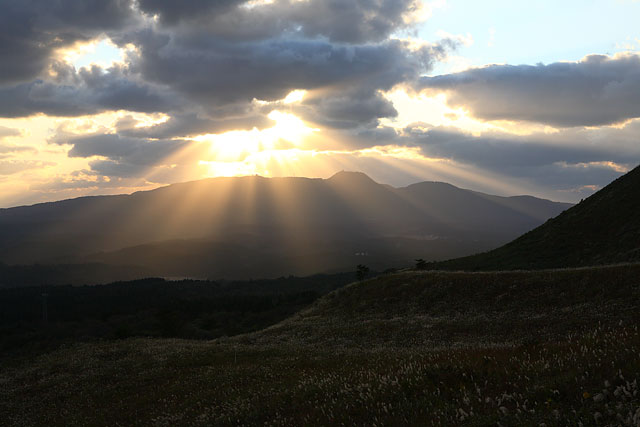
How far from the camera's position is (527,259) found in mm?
66312

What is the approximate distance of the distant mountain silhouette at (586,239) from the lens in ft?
189

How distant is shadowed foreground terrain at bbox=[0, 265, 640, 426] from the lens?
9016 millimetres

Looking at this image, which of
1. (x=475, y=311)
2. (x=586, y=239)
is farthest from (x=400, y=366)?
(x=586, y=239)

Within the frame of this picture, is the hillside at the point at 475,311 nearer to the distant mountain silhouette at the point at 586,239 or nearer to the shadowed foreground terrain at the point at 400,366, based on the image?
the shadowed foreground terrain at the point at 400,366

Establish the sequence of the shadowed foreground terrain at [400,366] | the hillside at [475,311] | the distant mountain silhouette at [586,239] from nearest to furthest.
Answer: the shadowed foreground terrain at [400,366]
the hillside at [475,311]
the distant mountain silhouette at [586,239]

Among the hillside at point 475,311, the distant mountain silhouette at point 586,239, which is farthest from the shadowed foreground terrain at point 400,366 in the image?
the distant mountain silhouette at point 586,239

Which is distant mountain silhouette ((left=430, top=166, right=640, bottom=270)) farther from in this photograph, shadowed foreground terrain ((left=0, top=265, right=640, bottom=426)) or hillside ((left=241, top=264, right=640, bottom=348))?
shadowed foreground terrain ((left=0, top=265, right=640, bottom=426))

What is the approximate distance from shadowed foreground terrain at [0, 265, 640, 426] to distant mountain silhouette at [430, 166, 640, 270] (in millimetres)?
20203

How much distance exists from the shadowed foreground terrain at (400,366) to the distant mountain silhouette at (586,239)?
20.2 meters

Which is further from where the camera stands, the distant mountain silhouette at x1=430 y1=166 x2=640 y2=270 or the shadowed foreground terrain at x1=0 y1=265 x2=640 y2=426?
the distant mountain silhouette at x1=430 y1=166 x2=640 y2=270

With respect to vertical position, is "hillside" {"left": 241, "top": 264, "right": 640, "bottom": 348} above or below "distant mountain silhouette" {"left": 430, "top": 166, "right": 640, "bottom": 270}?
below

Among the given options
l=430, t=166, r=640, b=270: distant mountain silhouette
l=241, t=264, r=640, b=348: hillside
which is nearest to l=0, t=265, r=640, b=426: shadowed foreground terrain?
l=241, t=264, r=640, b=348: hillside

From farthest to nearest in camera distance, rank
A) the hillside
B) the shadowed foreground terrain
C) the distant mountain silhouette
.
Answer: the distant mountain silhouette, the hillside, the shadowed foreground terrain

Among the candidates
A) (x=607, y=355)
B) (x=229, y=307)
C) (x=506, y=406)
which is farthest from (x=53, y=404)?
(x=229, y=307)
